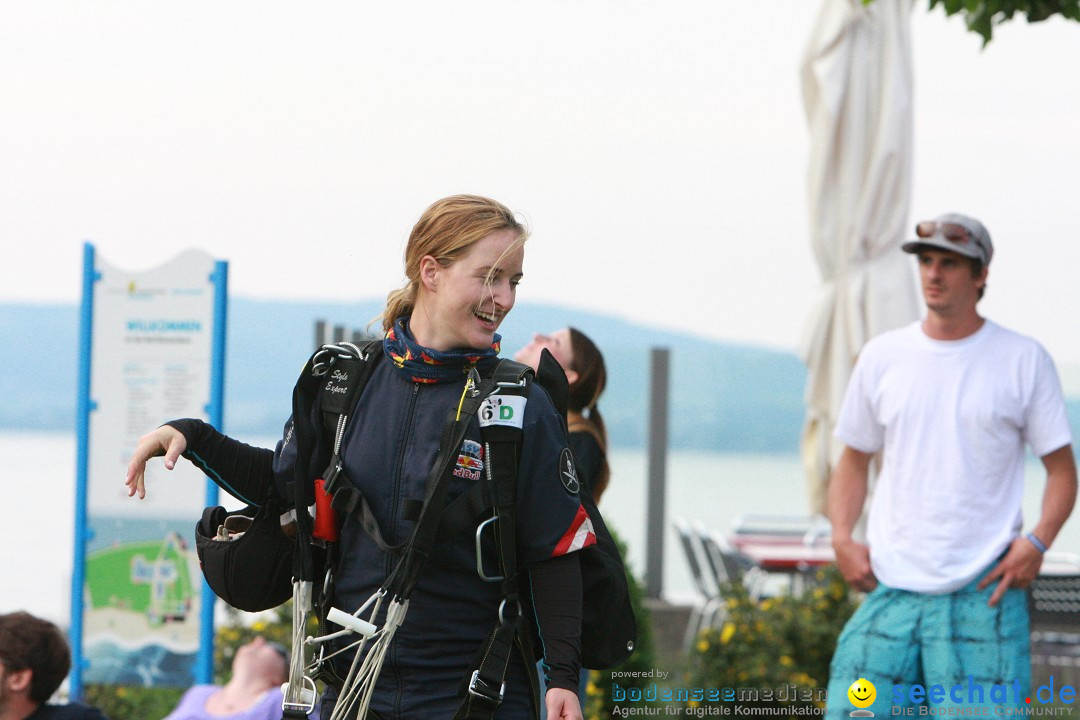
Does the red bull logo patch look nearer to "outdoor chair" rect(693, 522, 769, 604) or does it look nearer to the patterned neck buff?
the patterned neck buff

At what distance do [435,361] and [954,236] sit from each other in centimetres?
234

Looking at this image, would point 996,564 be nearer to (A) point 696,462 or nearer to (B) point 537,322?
(A) point 696,462

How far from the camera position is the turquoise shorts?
151 inches

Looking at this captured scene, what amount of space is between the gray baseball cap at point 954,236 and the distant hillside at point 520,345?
118 inches

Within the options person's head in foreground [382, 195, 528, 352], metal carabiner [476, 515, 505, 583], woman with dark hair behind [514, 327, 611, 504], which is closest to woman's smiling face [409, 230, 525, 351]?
person's head in foreground [382, 195, 528, 352]

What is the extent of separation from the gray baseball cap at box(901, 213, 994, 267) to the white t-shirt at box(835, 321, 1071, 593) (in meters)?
0.26

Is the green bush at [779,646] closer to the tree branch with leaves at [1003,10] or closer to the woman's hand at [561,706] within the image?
the tree branch with leaves at [1003,10]

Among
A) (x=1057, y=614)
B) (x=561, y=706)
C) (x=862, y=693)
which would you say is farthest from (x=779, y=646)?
(x=561, y=706)

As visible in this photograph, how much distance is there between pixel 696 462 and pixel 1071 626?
2.89 meters

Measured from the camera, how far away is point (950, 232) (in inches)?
161

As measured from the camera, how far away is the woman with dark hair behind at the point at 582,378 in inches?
161

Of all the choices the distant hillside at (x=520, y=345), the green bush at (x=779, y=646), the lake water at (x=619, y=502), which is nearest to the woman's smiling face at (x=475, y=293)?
the green bush at (x=779, y=646)

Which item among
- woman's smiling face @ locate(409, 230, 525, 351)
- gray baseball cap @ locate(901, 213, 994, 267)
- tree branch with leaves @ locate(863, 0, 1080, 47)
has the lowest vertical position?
woman's smiling face @ locate(409, 230, 525, 351)

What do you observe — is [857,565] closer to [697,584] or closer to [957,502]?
[957,502]
